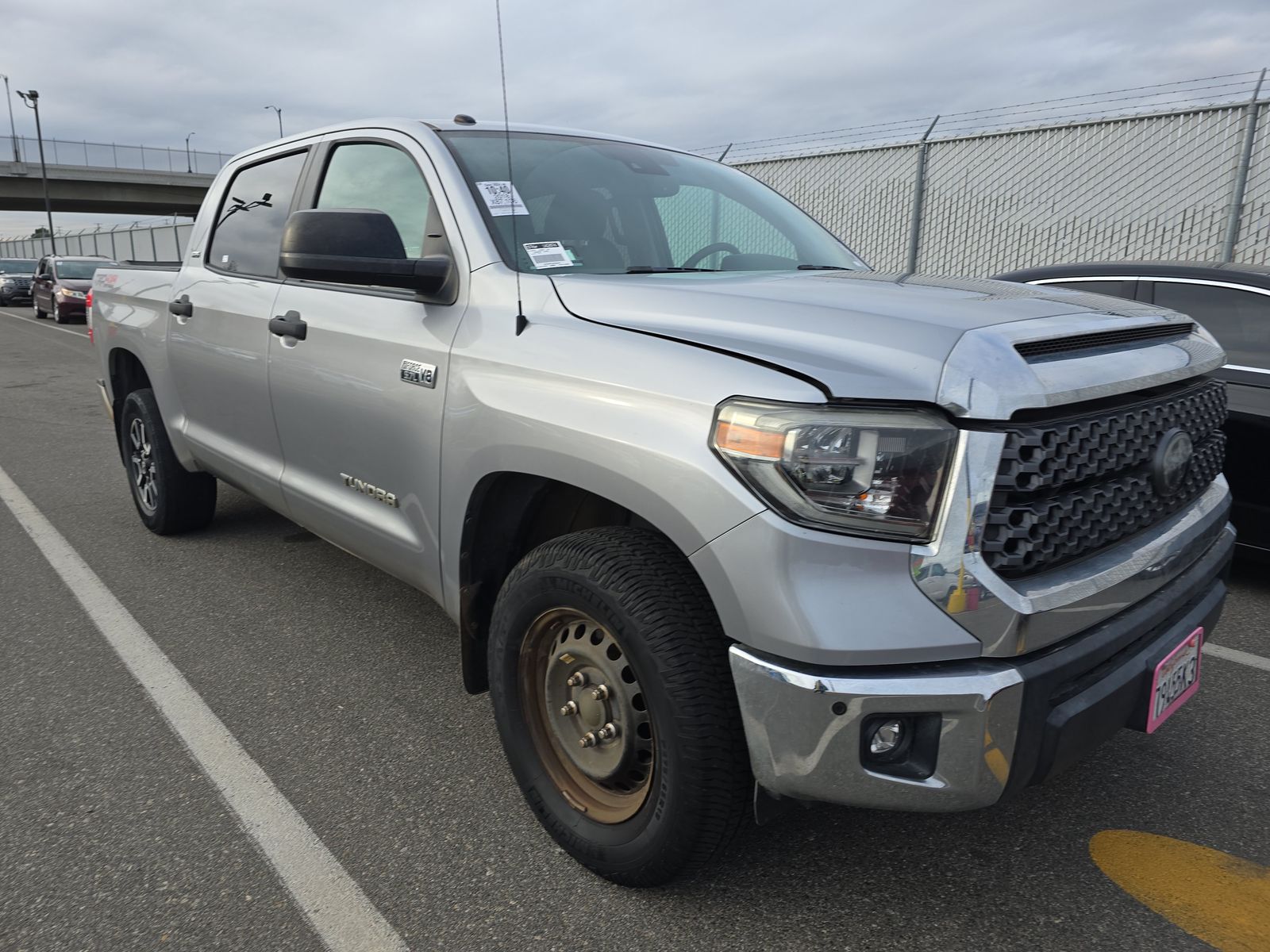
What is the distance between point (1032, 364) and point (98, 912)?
90.6 inches

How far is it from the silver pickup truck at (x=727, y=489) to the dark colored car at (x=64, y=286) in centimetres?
2082

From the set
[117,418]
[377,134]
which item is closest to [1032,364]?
[377,134]

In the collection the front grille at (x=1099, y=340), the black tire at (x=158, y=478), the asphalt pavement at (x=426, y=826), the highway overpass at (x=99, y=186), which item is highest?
the highway overpass at (x=99, y=186)

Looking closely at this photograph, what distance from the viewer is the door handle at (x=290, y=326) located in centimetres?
314

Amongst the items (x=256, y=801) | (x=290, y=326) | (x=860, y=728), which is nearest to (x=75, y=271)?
(x=290, y=326)

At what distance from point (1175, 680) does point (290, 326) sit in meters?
2.77

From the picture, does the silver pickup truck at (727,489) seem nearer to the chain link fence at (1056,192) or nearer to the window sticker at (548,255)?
the window sticker at (548,255)

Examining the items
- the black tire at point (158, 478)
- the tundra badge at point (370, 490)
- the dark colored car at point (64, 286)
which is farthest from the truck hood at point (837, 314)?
the dark colored car at point (64, 286)

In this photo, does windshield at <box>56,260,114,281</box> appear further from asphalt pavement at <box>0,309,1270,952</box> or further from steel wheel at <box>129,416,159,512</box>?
asphalt pavement at <box>0,309,1270,952</box>

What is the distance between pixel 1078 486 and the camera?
1.91 m

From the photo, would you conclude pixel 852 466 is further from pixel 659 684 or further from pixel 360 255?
pixel 360 255

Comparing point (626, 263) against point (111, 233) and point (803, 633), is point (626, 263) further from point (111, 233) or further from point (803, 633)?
point (111, 233)

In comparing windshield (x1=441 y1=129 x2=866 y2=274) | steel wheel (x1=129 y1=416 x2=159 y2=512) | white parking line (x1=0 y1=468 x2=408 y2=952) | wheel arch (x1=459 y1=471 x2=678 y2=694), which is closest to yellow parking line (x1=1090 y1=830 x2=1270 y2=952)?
wheel arch (x1=459 y1=471 x2=678 y2=694)

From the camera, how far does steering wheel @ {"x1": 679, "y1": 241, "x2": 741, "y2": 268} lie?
296 cm
